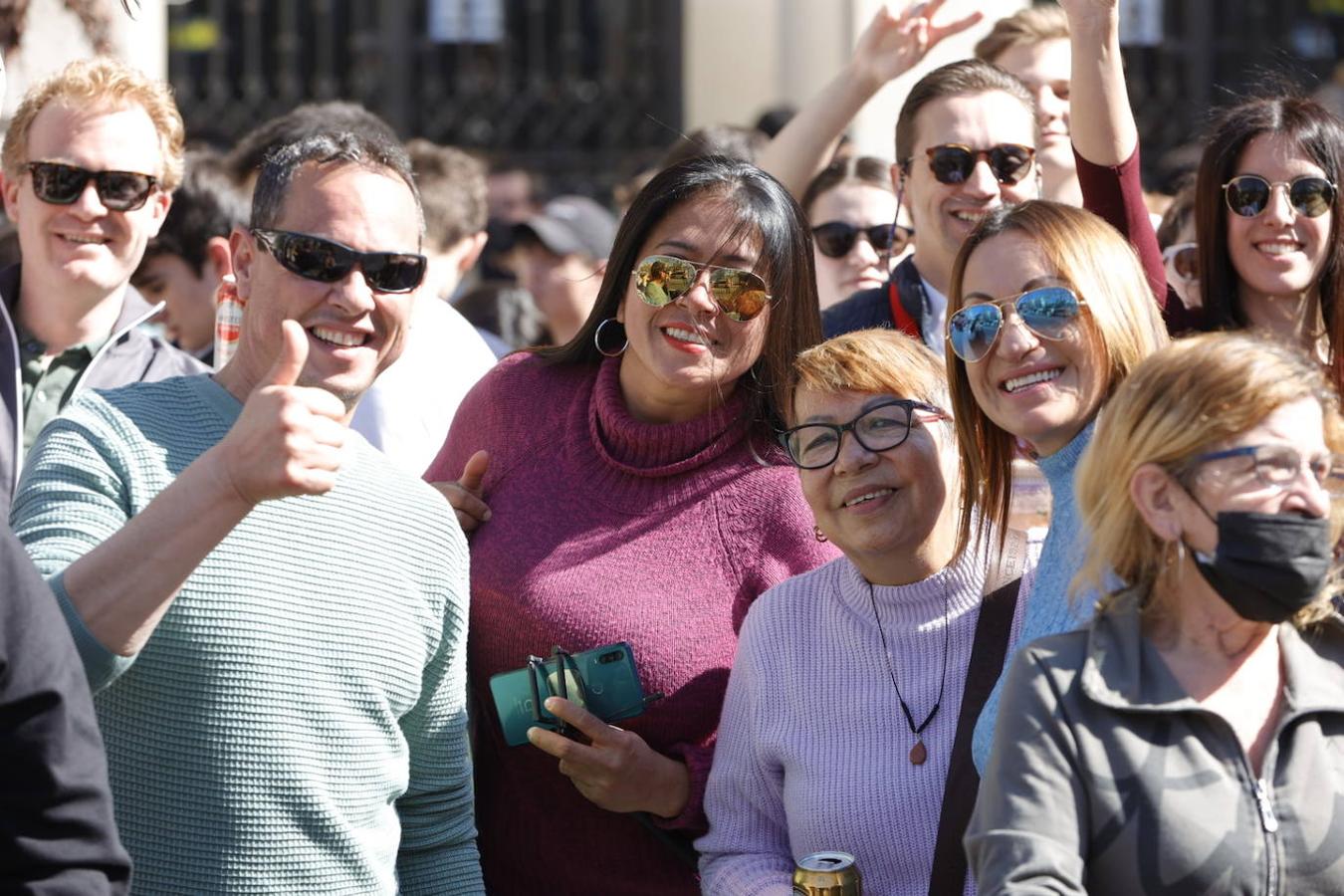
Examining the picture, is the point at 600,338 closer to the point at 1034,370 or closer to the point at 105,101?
the point at 1034,370

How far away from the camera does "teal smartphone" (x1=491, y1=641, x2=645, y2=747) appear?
121 inches

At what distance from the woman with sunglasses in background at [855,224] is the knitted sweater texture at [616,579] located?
58.8 inches

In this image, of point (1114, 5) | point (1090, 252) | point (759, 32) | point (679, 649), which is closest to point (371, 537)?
point (679, 649)

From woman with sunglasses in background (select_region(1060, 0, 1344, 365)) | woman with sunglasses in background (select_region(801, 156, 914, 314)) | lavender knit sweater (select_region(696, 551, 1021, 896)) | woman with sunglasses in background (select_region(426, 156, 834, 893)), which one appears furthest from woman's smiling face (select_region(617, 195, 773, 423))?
woman with sunglasses in background (select_region(801, 156, 914, 314))

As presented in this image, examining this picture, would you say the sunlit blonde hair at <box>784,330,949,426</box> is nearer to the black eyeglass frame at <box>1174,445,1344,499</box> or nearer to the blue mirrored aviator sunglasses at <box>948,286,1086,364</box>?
the blue mirrored aviator sunglasses at <box>948,286,1086,364</box>

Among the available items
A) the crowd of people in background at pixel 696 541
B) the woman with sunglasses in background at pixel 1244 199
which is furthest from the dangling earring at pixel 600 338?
the woman with sunglasses in background at pixel 1244 199

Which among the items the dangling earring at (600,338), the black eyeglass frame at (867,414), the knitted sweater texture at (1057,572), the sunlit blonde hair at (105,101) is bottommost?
the knitted sweater texture at (1057,572)

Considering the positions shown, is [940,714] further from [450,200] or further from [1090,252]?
[450,200]

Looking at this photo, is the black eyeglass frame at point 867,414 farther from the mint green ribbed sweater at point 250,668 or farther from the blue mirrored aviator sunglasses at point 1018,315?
the mint green ribbed sweater at point 250,668

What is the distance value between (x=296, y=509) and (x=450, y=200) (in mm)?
2657

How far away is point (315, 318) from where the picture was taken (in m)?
2.93

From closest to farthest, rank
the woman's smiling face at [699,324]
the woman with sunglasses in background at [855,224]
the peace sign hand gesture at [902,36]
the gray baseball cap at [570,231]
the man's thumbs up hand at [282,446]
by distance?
the man's thumbs up hand at [282,446] → the woman's smiling face at [699,324] → the peace sign hand gesture at [902,36] → the woman with sunglasses in background at [855,224] → the gray baseball cap at [570,231]

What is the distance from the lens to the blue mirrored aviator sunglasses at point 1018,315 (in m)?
2.75

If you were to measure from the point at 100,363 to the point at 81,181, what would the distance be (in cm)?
40
